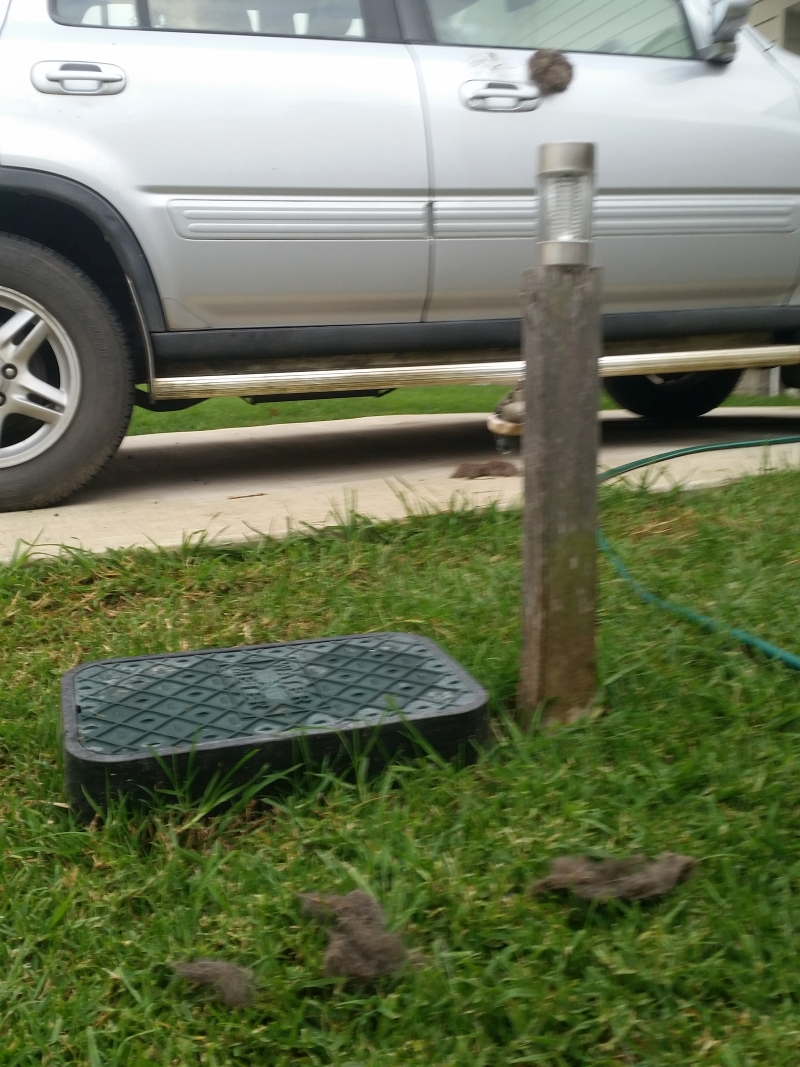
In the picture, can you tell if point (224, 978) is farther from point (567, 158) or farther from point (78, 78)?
point (78, 78)

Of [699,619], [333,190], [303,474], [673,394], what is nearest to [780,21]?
[673,394]

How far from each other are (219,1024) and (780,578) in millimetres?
1611

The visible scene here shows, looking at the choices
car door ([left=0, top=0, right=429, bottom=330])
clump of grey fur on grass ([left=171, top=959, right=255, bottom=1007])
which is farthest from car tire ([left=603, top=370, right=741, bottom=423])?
clump of grey fur on grass ([left=171, top=959, right=255, bottom=1007])

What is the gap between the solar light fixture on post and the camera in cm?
171

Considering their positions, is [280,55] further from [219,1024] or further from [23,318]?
[219,1024]

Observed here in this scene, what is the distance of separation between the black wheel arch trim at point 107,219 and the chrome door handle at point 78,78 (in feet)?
0.78

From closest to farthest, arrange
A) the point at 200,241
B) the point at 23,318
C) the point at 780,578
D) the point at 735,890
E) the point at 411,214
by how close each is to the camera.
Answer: the point at 735,890
the point at 780,578
the point at 23,318
the point at 200,241
the point at 411,214

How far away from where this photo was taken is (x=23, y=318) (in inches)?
120

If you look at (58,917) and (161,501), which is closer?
(58,917)

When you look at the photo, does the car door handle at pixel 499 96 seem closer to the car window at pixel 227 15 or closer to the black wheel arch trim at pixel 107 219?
the car window at pixel 227 15

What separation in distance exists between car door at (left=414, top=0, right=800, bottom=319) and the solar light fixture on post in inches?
75.5

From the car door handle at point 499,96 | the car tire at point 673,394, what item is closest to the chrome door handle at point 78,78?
the car door handle at point 499,96

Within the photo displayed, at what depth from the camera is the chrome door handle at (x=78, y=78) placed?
3062mm

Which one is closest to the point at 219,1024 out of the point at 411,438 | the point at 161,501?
the point at 161,501
